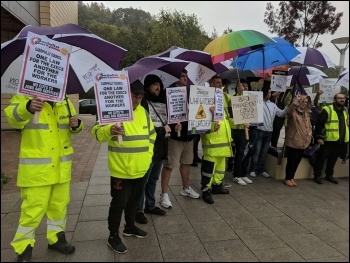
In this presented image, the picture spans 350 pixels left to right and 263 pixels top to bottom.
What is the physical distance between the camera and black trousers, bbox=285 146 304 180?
18.7 ft

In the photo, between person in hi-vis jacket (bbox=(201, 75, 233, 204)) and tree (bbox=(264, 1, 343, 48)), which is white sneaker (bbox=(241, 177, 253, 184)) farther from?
tree (bbox=(264, 1, 343, 48))

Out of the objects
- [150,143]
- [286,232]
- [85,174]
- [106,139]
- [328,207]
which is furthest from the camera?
[85,174]

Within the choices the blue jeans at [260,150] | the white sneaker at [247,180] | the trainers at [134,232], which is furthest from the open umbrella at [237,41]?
the trainers at [134,232]

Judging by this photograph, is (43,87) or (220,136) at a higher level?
(43,87)

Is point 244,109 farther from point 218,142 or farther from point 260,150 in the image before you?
point 260,150

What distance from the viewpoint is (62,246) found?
315 cm

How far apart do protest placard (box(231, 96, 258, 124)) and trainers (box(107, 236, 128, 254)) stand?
274cm

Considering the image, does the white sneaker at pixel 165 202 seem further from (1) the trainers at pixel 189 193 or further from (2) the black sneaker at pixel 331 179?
(2) the black sneaker at pixel 331 179

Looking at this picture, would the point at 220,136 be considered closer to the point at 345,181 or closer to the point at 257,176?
the point at 257,176

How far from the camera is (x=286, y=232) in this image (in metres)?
3.75

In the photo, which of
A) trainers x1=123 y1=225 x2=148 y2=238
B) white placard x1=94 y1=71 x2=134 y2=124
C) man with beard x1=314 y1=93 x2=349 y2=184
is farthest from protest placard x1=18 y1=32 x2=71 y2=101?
man with beard x1=314 y1=93 x2=349 y2=184

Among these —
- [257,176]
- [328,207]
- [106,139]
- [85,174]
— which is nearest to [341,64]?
[257,176]

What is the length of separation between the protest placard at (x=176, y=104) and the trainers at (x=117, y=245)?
1591mm

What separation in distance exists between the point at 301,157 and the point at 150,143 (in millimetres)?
3668
